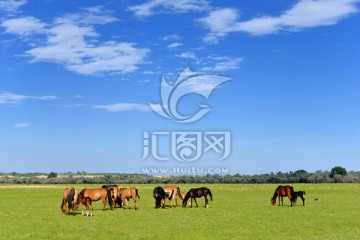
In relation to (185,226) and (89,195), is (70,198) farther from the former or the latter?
(185,226)

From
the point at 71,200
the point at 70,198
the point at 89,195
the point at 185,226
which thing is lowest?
the point at 185,226

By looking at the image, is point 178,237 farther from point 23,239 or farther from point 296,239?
point 23,239

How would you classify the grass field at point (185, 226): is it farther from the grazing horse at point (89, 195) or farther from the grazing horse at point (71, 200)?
the grazing horse at point (89, 195)

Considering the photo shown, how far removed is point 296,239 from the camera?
52.5 ft

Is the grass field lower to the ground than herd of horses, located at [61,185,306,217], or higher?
lower

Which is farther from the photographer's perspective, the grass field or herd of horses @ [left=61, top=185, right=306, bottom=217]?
herd of horses @ [left=61, top=185, right=306, bottom=217]

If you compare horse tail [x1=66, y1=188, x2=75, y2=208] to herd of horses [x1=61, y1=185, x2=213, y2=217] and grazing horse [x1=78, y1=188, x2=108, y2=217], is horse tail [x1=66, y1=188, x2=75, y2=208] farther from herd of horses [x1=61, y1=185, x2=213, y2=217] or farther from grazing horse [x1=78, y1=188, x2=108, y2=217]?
grazing horse [x1=78, y1=188, x2=108, y2=217]

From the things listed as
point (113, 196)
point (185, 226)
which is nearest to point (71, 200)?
point (113, 196)

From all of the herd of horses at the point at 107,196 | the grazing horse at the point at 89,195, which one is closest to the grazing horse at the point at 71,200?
the herd of horses at the point at 107,196

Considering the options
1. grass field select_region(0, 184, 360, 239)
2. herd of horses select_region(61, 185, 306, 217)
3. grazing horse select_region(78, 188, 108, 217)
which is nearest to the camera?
grass field select_region(0, 184, 360, 239)

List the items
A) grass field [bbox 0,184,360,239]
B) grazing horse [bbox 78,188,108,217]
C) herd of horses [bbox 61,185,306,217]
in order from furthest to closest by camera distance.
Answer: herd of horses [bbox 61,185,306,217], grazing horse [bbox 78,188,108,217], grass field [bbox 0,184,360,239]

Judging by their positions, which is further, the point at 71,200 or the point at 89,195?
the point at 89,195

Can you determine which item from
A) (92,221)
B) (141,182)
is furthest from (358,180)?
(92,221)

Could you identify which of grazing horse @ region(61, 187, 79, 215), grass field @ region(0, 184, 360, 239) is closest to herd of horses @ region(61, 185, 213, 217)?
grazing horse @ region(61, 187, 79, 215)
